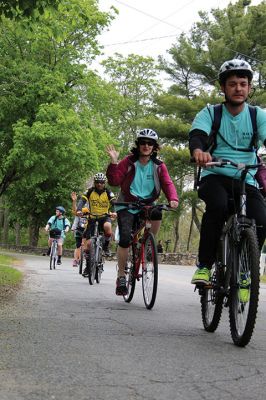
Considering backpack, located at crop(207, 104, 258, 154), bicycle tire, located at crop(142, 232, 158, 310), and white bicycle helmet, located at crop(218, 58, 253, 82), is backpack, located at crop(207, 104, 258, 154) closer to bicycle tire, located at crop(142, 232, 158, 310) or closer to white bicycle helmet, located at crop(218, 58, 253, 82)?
white bicycle helmet, located at crop(218, 58, 253, 82)

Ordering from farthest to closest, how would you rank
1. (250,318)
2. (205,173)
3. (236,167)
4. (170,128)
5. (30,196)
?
(30,196) → (170,128) → (205,173) → (236,167) → (250,318)

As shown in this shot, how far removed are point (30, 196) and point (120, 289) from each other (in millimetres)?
35216

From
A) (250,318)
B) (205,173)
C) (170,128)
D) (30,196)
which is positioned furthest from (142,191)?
(30,196)

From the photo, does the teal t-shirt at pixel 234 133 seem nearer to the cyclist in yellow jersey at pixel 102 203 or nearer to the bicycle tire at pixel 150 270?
the bicycle tire at pixel 150 270

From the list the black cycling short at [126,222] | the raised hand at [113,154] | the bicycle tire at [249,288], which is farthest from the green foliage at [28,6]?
the bicycle tire at [249,288]

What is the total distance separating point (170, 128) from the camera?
119 ft

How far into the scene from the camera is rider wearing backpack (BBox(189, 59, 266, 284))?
15.0 ft

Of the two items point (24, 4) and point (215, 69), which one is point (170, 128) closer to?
point (215, 69)

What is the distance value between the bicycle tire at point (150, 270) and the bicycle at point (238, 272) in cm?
166

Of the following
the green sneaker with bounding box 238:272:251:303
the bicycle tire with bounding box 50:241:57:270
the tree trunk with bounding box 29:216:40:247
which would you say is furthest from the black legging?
the tree trunk with bounding box 29:216:40:247

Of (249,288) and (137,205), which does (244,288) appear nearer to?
(249,288)

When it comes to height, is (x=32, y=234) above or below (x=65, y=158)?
below

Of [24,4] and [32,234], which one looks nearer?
[24,4]

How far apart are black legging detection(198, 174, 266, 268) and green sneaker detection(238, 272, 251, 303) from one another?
1.40 feet
